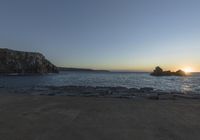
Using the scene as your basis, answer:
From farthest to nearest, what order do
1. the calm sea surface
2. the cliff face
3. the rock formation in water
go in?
1. the cliff face
2. the rock formation in water
3. the calm sea surface

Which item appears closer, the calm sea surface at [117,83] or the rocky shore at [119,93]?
the rocky shore at [119,93]

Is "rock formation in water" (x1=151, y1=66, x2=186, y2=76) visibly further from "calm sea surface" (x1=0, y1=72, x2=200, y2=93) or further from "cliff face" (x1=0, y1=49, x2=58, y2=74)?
"cliff face" (x1=0, y1=49, x2=58, y2=74)

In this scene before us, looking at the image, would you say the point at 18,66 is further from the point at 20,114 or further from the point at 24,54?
the point at 20,114

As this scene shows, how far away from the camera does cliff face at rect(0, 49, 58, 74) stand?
122 meters

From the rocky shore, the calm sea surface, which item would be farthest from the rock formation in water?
the rocky shore

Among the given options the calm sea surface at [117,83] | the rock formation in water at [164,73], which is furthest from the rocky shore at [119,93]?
the rock formation in water at [164,73]

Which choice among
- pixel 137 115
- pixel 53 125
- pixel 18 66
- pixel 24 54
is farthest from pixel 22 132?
pixel 24 54

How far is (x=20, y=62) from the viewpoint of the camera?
129 metres

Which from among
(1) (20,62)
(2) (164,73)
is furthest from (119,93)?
(1) (20,62)

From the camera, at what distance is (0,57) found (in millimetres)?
122062

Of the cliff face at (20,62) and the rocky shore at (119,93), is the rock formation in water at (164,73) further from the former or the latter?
the rocky shore at (119,93)

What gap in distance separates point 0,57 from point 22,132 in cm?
13277

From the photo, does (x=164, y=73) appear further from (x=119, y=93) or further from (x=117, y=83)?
(x=119, y=93)

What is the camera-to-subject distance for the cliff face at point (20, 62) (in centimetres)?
12162
